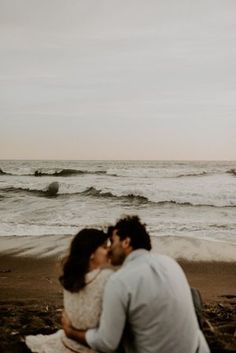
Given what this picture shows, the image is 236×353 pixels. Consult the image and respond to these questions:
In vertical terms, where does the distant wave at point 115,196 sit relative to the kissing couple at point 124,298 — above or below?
below

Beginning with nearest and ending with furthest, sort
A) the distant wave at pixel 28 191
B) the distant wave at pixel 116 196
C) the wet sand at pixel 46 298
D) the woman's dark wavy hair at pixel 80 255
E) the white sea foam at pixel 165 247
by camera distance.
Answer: the woman's dark wavy hair at pixel 80 255
the wet sand at pixel 46 298
the white sea foam at pixel 165 247
the distant wave at pixel 116 196
the distant wave at pixel 28 191

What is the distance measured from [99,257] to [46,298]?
3.57 meters

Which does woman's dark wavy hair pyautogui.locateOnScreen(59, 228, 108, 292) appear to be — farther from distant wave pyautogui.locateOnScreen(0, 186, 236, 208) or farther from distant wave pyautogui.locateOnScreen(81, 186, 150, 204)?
distant wave pyautogui.locateOnScreen(81, 186, 150, 204)

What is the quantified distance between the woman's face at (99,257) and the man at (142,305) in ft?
0.14

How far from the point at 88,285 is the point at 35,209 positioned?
1617 centimetres

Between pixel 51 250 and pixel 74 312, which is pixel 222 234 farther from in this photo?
pixel 74 312

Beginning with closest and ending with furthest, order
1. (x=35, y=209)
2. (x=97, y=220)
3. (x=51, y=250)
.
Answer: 1. (x=51, y=250)
2. (x=97, y=220)
3. (x=35, y=209)

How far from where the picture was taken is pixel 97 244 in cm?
274

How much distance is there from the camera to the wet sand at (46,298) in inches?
170

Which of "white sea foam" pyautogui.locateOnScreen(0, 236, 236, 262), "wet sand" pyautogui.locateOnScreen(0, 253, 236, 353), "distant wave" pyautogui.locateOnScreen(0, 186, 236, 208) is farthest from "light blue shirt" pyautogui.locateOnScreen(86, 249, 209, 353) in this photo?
"distant wave" pyautogui.locateOnScreen(0, 186, 236, 208)

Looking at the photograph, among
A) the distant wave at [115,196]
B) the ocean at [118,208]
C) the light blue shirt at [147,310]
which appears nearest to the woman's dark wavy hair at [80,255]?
the light blue shirt at [147,310]

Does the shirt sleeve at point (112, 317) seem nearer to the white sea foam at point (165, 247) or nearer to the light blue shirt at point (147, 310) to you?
the light blue shirt at point (147, 310)

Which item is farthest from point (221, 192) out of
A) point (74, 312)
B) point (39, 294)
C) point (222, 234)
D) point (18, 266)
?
point (74, 312)

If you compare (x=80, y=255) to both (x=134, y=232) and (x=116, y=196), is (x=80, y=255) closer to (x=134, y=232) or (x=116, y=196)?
(x=134, y=232)
